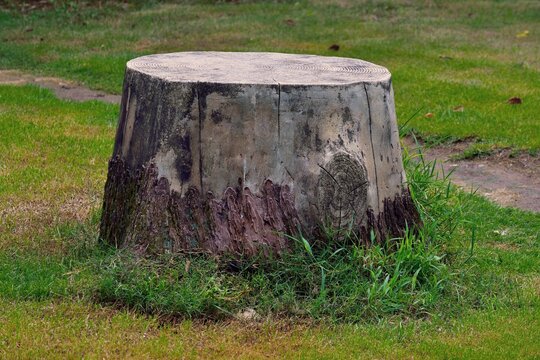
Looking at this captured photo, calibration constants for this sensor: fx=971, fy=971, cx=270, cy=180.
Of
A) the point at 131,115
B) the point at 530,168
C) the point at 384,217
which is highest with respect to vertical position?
the point at 131,115

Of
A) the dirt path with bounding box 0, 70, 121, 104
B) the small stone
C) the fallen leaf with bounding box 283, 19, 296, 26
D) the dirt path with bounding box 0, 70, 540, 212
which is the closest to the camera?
the small stone

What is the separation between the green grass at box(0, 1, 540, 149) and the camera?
9.37 meters

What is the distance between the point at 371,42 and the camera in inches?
500

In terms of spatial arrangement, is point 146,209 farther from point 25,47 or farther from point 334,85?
point 25,47

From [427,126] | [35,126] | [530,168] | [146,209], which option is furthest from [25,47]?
[146,209]

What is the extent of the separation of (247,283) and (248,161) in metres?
0.59

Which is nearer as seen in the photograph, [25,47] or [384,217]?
[384,217]

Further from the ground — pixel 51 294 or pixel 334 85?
pixel 334 85

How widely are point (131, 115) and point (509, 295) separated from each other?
2.14m

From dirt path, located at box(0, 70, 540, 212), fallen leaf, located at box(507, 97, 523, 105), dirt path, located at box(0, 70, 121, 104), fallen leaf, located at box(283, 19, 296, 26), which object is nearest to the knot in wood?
dirt path, located at box(0, 70, 540, 212)

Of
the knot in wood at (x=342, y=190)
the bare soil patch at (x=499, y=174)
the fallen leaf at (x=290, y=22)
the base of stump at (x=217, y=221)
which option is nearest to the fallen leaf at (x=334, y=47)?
the fallen leaf at (x=290, y=22)

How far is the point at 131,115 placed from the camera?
4.98 metres

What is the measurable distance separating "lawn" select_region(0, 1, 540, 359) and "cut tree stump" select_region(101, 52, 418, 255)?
424 millimetres

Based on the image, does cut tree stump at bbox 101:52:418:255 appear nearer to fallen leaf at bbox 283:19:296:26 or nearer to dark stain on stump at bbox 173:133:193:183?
dark stain on stump at bbox 173:133:193:183
